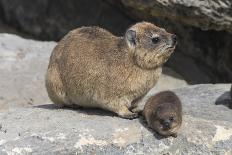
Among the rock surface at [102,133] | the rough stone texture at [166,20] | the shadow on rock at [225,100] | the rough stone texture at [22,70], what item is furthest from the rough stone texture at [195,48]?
the rock surface at [102,133]

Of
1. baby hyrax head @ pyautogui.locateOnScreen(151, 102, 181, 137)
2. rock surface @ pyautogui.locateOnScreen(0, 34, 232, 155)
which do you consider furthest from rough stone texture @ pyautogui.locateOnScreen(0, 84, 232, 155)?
baby hyrax head @ pyautogui.locateOnScreen(151, 102, 181, 137)

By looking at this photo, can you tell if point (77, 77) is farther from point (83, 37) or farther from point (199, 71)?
point (199, 71)

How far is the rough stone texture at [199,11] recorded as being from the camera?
11359mm

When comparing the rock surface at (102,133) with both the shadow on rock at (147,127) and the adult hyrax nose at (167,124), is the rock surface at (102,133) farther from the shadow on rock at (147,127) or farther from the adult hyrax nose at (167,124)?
the adult hyrax nose at (167,124)

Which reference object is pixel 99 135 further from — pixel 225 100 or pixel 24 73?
pixel 24 73

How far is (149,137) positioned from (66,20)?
701 centimetres

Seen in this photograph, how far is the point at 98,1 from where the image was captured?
14.1m

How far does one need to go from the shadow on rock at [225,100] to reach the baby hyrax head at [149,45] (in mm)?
1696

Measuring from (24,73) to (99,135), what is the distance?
4.80m

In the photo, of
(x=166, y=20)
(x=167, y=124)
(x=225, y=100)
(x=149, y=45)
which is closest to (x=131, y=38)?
(x=149, y=45)

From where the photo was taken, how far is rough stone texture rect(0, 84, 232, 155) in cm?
757

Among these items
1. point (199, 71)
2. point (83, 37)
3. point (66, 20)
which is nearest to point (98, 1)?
point (66, 20)

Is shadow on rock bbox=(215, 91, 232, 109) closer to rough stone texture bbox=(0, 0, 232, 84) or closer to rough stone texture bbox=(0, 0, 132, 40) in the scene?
rough stone texture bbox=(0, 0, 232, 84)

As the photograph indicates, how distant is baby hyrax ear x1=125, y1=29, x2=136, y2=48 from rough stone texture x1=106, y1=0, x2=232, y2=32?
332 centimetres
